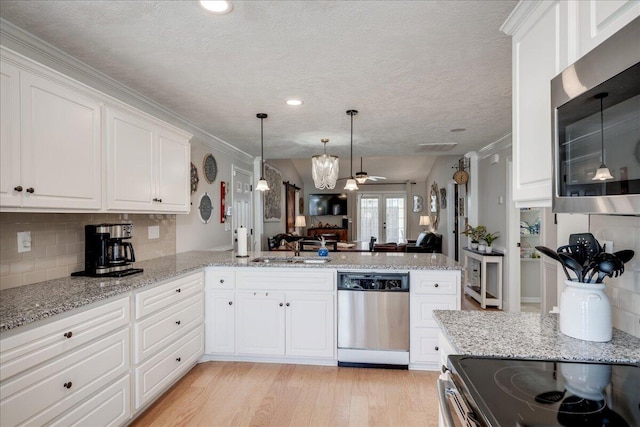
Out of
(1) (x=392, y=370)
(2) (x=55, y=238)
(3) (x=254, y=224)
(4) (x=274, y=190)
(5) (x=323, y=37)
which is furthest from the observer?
(4) (x=274, y=190)

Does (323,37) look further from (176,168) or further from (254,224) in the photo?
(254,224)

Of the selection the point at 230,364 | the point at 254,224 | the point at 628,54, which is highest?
the point at 628,54

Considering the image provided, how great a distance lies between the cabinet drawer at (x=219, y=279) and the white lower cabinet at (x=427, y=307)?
1.55 m

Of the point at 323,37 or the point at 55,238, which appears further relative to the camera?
the point at 55,238

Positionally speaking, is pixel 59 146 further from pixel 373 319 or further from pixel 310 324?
pixel 373 319

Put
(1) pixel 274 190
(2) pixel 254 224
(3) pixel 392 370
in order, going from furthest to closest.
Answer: (1) pixel 274 190, (2) pixel 254 224, (3) pixel 392 370

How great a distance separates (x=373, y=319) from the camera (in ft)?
9.89

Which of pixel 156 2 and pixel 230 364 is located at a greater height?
pixel 156 2

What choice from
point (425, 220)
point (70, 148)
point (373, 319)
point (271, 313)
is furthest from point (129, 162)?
point (425, 220)

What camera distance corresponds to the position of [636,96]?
31.7 inches

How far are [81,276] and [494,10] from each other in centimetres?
292

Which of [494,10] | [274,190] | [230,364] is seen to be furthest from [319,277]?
[274,190]

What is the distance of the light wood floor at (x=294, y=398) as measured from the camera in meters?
2.28

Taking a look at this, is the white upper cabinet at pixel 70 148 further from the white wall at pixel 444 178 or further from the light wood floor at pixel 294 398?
the white wall at pixel 444 178
